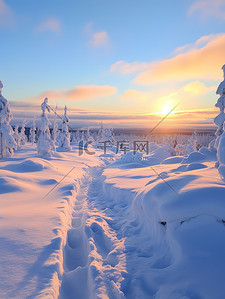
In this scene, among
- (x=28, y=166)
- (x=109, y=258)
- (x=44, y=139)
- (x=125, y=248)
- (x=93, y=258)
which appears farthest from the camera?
(x=44, y=139)

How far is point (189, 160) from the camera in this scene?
15617 millimetres

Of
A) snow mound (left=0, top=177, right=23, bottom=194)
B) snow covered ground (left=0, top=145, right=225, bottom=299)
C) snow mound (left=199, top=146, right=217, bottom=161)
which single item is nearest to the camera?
snow covered ground (left=0, top=145, right=225, bottom=299)

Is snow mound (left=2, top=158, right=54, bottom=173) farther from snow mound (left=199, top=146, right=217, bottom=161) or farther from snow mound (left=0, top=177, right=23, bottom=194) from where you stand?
snow mound (left=199, top=146, right=217, bottom=161)

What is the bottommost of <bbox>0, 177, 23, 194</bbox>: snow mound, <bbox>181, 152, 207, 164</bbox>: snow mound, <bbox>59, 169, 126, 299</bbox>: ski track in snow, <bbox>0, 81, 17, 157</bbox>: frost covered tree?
<bbox>59, 169, 126, 299</bbox>: ski track in snow

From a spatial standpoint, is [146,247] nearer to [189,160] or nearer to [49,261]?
[49,261]

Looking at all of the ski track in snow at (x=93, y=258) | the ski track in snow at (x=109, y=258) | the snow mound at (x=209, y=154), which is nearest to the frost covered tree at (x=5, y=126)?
the ski track in snow at (x=93, y=258)

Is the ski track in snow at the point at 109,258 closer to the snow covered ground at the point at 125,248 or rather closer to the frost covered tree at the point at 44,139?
the snow covered ground at the point at 125,248

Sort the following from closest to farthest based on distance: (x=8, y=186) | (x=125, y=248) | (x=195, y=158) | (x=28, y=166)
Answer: (x=125, y=248), (x=8, y=186), (x=195, y=158), (x=28, y=166)

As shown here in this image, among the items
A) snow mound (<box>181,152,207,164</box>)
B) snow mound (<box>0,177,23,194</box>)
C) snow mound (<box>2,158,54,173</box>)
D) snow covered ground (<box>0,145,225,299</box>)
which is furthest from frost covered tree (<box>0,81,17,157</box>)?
snow mound (<box>181,152,207,164</box>)

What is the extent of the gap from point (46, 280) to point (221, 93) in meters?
15.3

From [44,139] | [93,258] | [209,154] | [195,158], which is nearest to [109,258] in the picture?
[93,258]

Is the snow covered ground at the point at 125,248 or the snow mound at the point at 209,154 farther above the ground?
the snow mound at the point at 209,154

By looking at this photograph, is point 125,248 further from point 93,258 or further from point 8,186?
point 8,186

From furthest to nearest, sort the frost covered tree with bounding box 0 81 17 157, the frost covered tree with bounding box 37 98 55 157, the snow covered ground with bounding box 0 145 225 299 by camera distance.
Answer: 1. the frost covered tree with bounding box 37 98 55 157
2. the frost covered tree with bounding box 0 81 17 157
3. the snow covered ground with bounding box 0 145 225 299
